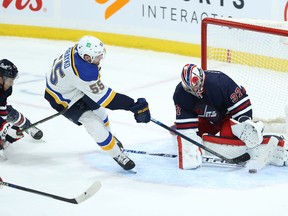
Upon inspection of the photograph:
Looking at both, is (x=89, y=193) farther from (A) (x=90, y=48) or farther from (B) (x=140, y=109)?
(A) (x=90, y=48)

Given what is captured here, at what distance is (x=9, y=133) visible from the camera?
502 centimetres

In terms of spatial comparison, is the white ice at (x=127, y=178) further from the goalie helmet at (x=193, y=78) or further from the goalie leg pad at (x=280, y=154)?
the goalie helmet at (x=193, y=78)

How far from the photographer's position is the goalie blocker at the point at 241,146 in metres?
4.56

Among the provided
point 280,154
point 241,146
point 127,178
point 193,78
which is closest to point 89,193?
point 127,178

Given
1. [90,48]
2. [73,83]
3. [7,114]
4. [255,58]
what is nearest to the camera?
[90,48]

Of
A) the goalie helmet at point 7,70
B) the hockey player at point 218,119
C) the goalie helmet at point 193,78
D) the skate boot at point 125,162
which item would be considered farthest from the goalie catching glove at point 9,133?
the goalie helmet at point 193,78

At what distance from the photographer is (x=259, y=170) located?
4562mm

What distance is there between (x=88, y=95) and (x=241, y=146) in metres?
0.91

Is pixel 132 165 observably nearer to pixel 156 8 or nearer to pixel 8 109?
pixel 8 109

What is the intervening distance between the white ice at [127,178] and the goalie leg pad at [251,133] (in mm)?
161

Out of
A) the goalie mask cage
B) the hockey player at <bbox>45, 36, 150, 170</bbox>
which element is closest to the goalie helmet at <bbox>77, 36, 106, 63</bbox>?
the hockey player at <bbox>45, 36, 150, 170</bbox>

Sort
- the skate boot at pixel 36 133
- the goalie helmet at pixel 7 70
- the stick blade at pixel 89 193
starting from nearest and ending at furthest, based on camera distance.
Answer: the stick blade at pixel 89 193, the goalie helmet at pixel 7 70, the skate boot at pixel 36 133

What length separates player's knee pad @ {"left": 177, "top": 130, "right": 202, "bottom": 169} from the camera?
4.64 metres

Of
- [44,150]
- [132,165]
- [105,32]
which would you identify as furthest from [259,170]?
[105,32]
